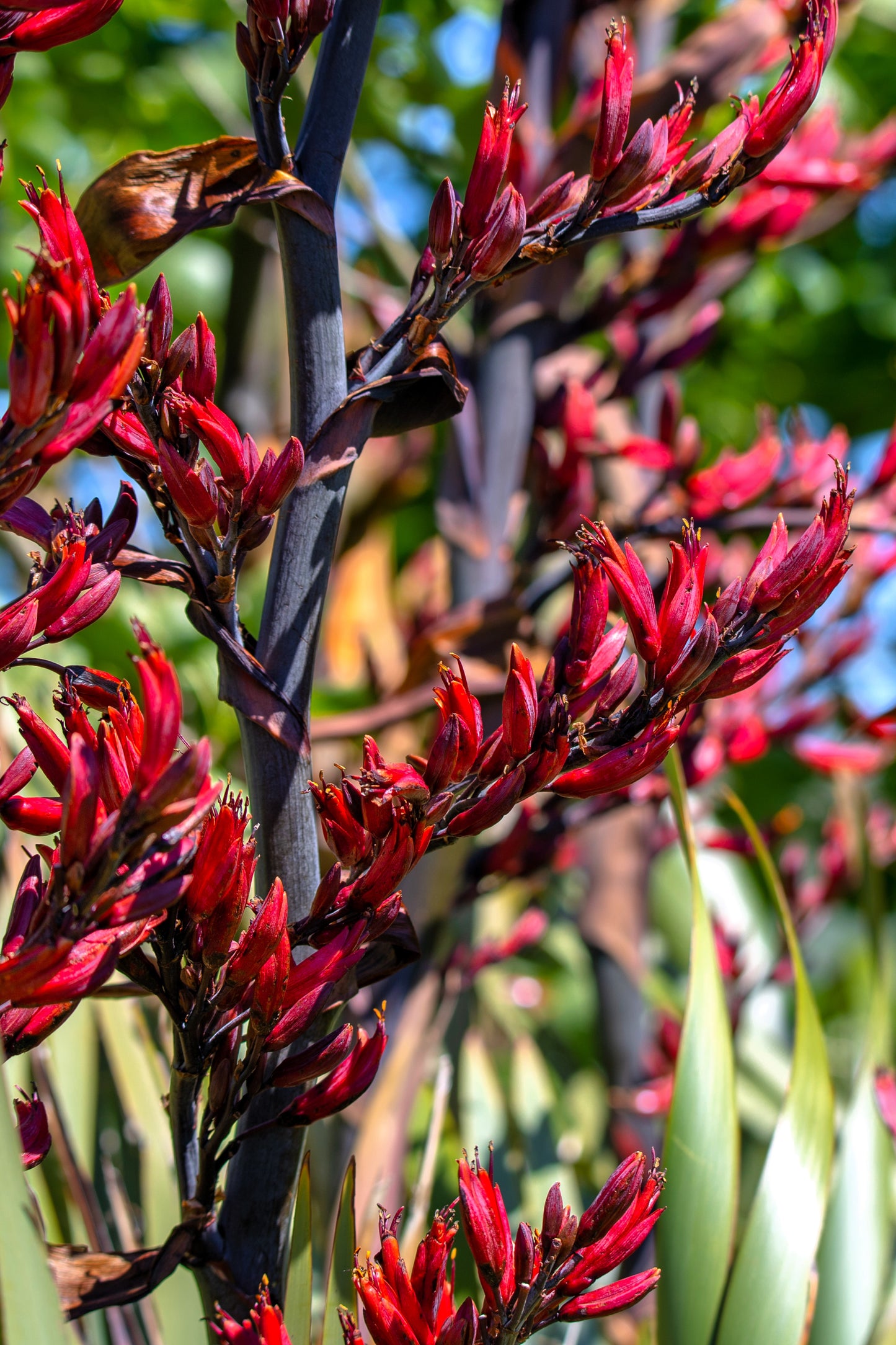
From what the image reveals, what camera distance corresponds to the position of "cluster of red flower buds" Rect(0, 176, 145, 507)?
25 cm

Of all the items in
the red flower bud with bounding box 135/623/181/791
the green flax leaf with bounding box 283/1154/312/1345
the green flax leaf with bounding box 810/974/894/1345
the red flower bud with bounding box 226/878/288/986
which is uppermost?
the red flower bud with bounding box 135/623/181/791

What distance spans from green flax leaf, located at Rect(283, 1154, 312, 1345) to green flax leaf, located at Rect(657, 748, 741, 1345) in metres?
0.15

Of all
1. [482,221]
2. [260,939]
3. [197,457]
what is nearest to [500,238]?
[482,221]

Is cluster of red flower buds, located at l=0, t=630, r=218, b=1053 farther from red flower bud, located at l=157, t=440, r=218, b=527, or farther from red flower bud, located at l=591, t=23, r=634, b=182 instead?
red flower bud, located at l=591, t=23, r=634, b=182

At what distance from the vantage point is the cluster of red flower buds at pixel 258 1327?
0.99 ft

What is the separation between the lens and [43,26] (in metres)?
0.32

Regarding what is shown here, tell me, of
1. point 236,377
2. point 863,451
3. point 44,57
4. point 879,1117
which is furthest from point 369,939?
point 863,451

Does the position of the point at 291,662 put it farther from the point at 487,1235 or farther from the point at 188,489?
the point at 487,1235

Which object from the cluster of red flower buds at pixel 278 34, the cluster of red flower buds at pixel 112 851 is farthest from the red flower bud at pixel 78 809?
the cluster of red flower buds at pixel 278 34

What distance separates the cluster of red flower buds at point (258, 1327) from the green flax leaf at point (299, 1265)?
24 mm

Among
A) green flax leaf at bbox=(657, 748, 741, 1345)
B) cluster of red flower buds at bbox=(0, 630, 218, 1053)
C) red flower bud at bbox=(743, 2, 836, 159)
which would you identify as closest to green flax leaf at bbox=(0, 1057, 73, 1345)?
cluster of red flower buds at bbox=(0, 630, 218, 1053)

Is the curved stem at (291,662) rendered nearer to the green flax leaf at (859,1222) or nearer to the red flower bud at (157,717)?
the red flower bud at (157,717)

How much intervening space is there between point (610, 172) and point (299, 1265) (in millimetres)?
367

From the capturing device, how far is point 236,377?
116cm
